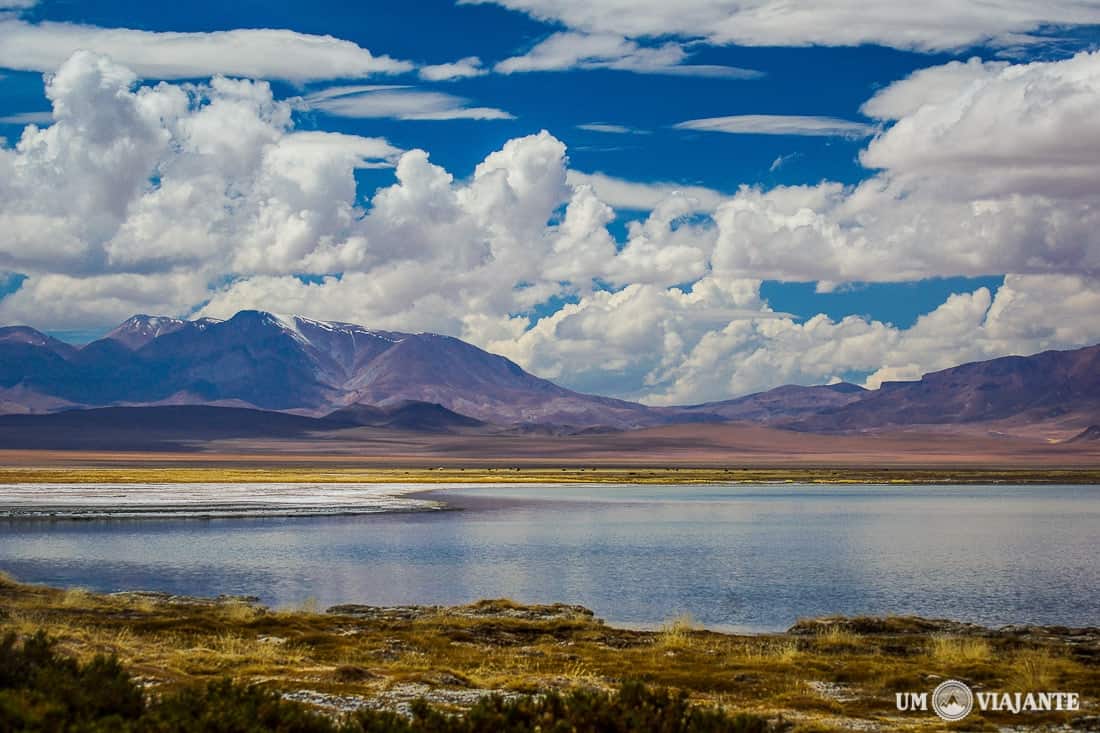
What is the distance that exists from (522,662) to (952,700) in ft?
29.5

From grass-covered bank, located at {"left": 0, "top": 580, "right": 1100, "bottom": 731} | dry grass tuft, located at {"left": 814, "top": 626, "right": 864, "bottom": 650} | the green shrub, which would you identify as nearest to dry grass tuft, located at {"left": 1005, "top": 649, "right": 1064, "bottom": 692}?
grass-covered bank, located at {"left": 0, "top": 580, "right": 1100, "bottom": 731}

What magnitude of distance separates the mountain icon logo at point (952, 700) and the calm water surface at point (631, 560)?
11.1 m

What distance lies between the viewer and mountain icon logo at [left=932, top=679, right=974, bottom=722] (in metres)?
19.8

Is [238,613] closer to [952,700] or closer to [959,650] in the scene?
[959,650]

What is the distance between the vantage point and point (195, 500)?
3519 inches

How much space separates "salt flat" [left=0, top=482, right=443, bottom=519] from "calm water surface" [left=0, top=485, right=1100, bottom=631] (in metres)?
5.18

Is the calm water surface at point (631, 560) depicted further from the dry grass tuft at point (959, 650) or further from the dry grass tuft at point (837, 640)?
the dry grass tuft at point (959, 650)

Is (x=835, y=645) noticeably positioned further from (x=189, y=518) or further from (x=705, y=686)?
(x=189, y=518)

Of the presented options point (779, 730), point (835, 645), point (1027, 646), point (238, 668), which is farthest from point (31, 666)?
point (1027, 646)

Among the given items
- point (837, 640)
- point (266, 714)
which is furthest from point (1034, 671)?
point (266, 714)

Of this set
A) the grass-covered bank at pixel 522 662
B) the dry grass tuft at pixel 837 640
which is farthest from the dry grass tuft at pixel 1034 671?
the dry grass tuft at pixel 837 640

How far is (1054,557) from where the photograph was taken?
5241 centimetres

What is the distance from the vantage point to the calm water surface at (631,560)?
38.6m

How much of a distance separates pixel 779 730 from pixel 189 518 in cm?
6365
